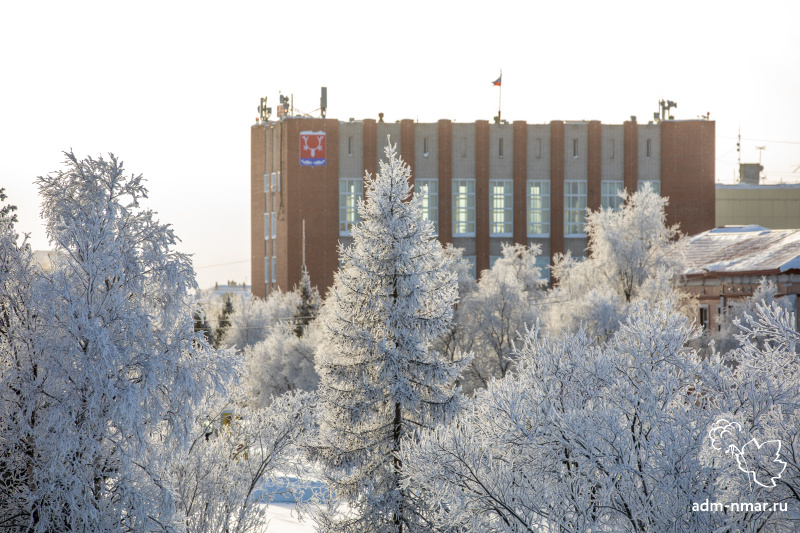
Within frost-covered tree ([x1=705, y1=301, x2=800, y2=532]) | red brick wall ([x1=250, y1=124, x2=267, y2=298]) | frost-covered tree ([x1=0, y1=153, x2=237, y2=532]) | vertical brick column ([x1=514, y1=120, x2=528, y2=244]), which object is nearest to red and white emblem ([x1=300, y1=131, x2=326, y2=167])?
red brick wall ([x1=250, y1=124, x2=267, y2=298])

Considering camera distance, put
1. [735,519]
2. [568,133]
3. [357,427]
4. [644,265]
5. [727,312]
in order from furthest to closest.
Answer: [568,133]
[644,265]
[727,312]
[357,427]
[735,519]

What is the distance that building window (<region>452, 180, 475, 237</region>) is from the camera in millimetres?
75688

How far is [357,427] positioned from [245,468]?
10.1 ft

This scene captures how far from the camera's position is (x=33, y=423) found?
1688cm

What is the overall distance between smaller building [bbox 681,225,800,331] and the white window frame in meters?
26.2

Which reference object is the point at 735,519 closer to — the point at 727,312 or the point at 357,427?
the point at 357,427

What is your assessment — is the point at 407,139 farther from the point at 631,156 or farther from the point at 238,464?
the point at 238,464

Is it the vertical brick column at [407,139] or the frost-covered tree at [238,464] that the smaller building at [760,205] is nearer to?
the vertical brick column at [407,139]

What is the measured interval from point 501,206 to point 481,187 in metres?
2.26

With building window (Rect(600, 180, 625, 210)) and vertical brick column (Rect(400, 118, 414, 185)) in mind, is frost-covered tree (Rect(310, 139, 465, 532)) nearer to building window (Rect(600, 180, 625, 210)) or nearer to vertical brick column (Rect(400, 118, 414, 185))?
vertical brick column (Rect(400, 118, 414, 185))

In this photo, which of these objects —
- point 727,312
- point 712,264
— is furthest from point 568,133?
point 727,312

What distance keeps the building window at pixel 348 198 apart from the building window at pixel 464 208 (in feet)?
25.5

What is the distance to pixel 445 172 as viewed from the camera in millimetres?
75625

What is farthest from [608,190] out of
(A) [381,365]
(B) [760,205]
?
(A) [381,365]
